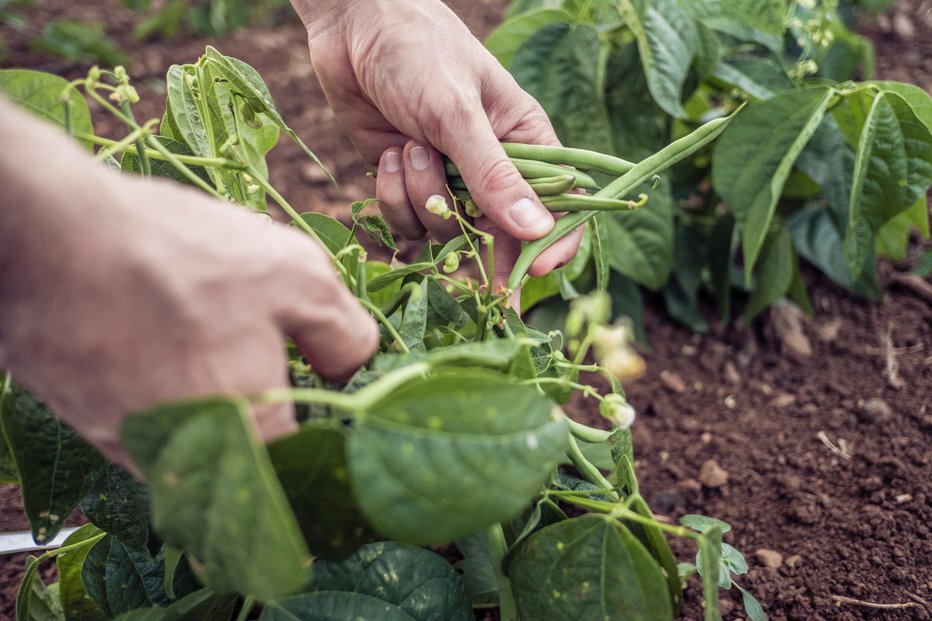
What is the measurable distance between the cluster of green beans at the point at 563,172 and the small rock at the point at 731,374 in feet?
2.58

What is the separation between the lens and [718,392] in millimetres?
1635

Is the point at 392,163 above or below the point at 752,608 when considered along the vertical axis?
above

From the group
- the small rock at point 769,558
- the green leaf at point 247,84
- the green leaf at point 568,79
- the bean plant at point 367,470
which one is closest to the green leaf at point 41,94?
the bean plant at point 367,470

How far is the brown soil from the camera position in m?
1.11

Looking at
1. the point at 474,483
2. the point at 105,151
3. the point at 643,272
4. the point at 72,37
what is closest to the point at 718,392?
the point at 643,272

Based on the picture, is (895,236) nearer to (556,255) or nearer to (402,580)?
(556,255)

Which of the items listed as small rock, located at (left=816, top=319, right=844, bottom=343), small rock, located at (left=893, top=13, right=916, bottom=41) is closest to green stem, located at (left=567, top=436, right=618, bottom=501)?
small rock, located at (left=816, top=319, right=844, bottom=343)

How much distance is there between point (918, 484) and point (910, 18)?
203 cm

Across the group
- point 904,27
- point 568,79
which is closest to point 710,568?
point 568,79

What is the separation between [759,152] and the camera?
1.41 metres

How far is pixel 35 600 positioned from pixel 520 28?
1314 millimetres

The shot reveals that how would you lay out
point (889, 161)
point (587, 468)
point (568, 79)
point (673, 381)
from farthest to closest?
point (673, 381), point (568, 79), point (889, 161), point (587, 468)

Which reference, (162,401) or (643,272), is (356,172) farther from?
(162,401)

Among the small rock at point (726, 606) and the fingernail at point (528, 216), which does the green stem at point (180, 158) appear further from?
the small rock at point (726, 606)
